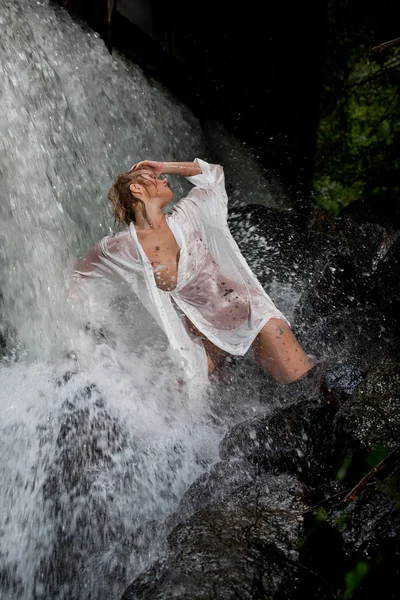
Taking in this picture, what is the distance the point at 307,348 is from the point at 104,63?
16.1 ft

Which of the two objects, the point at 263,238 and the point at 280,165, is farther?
the point at 280,165

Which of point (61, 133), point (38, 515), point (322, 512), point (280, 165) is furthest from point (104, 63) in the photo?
point (322, 512)

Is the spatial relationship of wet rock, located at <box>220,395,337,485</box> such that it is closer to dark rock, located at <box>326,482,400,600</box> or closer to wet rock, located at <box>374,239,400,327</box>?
dark rock, located at <box>326,482,400,600</box>

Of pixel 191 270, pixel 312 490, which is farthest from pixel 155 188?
pixel 312 490

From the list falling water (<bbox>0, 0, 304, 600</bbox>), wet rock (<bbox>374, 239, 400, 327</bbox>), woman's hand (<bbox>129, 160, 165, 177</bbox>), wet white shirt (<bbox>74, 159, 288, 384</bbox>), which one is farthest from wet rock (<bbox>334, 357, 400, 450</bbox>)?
woman's hand (<bbox>129, 160, 165, 177</bbox>)

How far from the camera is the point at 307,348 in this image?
15.8 ft

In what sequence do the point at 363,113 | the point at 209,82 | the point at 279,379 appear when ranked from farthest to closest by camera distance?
the point at 363,113 < the point at 209,82 < the point at 279,379

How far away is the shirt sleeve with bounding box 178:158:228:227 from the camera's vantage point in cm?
391

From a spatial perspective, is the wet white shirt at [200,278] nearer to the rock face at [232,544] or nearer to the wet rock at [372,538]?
the rock face at [232,544]

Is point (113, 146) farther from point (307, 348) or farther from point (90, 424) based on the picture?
point (90, 424)

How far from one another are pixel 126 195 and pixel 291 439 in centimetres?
190

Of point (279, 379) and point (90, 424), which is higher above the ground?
point (279, 379)

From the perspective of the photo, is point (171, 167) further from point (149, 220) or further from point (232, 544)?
point (232, 544)

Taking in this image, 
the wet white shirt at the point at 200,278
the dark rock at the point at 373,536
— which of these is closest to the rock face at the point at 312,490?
the dark rock at the point at 373,536
